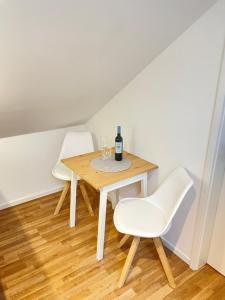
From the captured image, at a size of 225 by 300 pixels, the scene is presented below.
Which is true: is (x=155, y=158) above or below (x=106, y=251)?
above

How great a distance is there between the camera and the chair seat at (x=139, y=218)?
1.78 metres

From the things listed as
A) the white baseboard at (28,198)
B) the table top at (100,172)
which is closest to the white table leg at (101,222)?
the table top at (100,172)

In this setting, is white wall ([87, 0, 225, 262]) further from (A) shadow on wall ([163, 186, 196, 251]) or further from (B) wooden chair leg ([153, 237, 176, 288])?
(B) wooden chair leg ([153, 237, 176, 288])

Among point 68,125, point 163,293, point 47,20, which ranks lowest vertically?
point 163,293

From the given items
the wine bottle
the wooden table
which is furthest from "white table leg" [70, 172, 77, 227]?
the wine bottle

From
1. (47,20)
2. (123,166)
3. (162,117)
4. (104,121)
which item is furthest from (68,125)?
(47,20)

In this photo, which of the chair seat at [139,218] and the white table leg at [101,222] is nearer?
the chair seat at [139,218]

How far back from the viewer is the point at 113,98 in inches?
100

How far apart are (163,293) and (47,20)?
1.90 m

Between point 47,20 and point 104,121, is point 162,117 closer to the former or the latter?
point 104,121

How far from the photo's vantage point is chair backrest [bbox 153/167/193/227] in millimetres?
1818

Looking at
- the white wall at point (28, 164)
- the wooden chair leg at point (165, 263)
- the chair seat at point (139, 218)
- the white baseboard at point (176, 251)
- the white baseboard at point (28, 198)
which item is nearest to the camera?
the chair seat at point (139, 218)

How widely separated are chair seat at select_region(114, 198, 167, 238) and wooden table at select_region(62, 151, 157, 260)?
15cm

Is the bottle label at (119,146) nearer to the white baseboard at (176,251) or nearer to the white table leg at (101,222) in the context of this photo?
the white table leg at (101,222)
